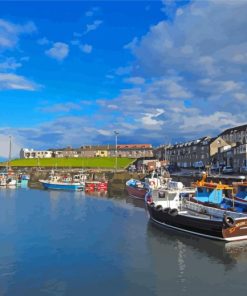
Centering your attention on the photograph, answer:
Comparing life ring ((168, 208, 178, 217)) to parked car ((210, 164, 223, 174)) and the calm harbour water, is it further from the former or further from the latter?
parked car ((210, 164, 223, 174))

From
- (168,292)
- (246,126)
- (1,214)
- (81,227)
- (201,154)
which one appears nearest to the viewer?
(168,292)

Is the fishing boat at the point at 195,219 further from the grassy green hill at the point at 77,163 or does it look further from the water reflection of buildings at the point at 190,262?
the grassy green hill at the point at 77,163

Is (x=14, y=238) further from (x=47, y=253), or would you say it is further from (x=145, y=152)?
(x=145, y=152)

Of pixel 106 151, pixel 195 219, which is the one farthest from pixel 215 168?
pixel 106 151

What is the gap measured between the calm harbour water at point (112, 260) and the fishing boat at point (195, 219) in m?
0.73

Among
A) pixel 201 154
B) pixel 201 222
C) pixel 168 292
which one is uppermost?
pixel 201 154

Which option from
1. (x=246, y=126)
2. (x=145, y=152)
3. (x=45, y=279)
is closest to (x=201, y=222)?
(x=45, y=279)

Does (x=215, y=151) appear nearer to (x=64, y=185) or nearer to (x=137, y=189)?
(x=64, y=185)

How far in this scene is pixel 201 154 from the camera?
110m

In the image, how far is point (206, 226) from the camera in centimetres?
3048

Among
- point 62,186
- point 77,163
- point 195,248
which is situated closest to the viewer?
point 195,248

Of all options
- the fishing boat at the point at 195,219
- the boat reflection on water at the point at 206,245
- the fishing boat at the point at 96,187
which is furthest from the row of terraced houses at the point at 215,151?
the boat reflection on water at the point at 206,245

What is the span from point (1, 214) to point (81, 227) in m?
12.8

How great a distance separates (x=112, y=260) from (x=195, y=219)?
30.1ft
